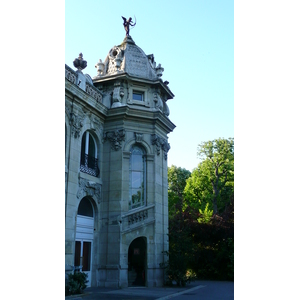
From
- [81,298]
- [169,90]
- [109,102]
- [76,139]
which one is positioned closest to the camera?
[81,298]

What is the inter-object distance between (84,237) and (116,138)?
4638mm

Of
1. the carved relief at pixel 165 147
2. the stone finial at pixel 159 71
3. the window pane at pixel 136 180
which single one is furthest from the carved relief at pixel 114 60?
the window pane at pixel 136 180

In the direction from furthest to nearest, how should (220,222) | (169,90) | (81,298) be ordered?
(220,222) → (169,90) → (81,298)

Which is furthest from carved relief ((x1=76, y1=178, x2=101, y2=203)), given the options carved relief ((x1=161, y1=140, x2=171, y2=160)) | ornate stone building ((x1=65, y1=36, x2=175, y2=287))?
carved relief ((x1=161, y1=140, x2=171, y2=160))

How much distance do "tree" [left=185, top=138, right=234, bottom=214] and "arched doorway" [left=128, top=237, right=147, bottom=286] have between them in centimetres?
1531

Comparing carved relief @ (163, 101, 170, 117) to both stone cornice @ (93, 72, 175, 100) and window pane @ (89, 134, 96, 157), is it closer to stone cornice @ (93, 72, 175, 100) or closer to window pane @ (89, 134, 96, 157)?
stone cornice @ (93, 72, 175, 100)

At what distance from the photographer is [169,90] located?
64.7 feet

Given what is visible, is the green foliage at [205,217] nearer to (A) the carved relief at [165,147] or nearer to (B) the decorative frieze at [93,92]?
(A) the carved relief at [165,147]

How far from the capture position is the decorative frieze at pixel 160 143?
705 inches

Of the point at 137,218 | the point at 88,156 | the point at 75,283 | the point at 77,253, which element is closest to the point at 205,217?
the point at 137,218

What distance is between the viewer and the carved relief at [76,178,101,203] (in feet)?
49.9
